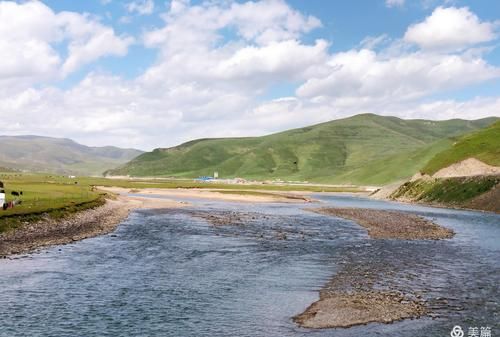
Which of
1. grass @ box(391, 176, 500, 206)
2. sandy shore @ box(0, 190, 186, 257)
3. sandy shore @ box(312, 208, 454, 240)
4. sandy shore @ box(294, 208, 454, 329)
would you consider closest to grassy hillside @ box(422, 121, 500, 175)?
grass @ box(391, 176, 500, 206)

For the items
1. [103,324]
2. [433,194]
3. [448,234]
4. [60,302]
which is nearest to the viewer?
[103,324]

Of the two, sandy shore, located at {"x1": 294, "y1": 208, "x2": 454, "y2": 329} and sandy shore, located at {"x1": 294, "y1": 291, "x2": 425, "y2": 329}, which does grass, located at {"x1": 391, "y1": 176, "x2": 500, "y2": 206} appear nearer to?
sandy shore, located at {"x1": 294, "y1": 208, "x2": 454, "y2": 329}

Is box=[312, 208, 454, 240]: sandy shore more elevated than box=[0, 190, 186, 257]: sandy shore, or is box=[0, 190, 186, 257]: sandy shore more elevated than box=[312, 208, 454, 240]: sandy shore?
box=[0, 190, 186, 257]: sandy shore

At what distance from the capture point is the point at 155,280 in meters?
39.9

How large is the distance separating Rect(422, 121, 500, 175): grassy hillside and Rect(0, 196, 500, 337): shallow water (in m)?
100.0

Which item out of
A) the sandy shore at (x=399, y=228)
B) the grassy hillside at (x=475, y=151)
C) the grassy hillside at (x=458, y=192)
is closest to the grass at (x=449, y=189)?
the grassy hillside at (x=458, y=192)

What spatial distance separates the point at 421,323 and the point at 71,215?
5825cm

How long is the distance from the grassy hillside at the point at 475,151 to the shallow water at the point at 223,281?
99987 millimetres

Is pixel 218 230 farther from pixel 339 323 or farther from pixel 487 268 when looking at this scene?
pixel 339 323

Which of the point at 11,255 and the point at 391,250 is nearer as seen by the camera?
the point at 11,255

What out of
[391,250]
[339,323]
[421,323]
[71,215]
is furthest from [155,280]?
[71,215]

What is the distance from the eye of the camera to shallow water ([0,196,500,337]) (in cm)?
2867

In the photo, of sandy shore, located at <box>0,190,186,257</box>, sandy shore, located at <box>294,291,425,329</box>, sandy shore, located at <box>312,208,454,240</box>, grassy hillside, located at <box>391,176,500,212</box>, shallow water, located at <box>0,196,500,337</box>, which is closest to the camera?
shallow water, located at <box>0,196,500,337</box>

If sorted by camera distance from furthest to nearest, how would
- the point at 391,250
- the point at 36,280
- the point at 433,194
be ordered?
the point at 433,194 < the point at 391,250 < the point at 36,280
